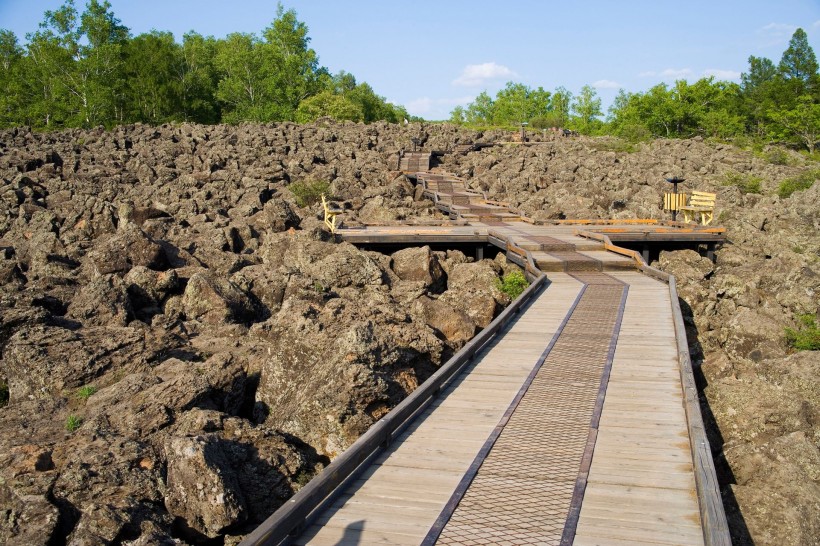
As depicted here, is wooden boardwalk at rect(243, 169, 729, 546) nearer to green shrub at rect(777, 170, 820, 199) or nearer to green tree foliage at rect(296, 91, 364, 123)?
green shrub at rect(777, 170, 820, 199)

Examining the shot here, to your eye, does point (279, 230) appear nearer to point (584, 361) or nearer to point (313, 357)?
point (313, 357)

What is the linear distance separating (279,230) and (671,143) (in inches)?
1483

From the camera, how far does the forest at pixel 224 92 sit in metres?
64.9

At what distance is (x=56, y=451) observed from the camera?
809 cm

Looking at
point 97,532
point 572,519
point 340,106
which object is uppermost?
point 340,106

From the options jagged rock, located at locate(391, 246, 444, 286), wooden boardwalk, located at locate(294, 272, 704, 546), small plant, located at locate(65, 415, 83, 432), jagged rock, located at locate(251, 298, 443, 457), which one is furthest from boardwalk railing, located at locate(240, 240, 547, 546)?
jagged rock, located at locate(391, 246, 444, 286)

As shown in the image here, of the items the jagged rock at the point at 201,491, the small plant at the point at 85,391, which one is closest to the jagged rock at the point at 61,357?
the small plant at the point at 85,391

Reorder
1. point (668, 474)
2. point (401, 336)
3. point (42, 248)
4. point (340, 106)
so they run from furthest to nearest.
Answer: point (340, 106)
point (42, 248)
point (401, 336)
point (668, 474)

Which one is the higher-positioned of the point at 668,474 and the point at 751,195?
the point at 751,195

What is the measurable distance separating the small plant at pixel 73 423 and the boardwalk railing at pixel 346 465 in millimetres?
4496

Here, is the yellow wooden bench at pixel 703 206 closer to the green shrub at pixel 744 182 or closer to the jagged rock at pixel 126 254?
the green shrub at pixel 744 182

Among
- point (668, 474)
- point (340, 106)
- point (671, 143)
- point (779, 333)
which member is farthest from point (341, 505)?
point (340, 106)

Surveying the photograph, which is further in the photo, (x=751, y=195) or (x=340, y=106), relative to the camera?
(x=340, y=106)

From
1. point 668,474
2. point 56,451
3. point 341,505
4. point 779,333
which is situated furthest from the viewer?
point 779,333
